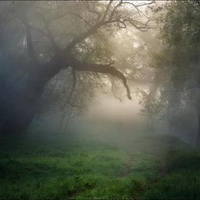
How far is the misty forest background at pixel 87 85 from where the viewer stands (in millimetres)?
18188

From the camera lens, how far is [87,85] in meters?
46.1

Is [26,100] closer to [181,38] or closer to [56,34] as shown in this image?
[56,34]

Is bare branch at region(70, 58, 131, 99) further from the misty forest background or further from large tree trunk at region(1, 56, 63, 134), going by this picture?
large tree trunk at region(1, 56, 63, 134)

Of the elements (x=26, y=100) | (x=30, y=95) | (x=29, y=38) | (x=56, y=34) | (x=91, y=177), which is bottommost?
(x=91, y=177)

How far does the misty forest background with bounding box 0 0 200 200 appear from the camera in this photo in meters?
18.2

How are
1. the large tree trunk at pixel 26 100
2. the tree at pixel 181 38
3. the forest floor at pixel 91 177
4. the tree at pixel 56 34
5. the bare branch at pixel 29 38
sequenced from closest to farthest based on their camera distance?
the forest floor at pixel 91 177 < the tree at pixel 181 38 < the bare branch at pixel 29 38 < the tree at pixel 56 34 < the large tree trunk at pixel 26 100

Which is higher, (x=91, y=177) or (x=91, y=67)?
(x=91, y=67)

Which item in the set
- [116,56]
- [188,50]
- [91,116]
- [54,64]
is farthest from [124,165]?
[91,116]

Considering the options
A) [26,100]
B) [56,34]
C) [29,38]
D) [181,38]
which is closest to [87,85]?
[56,34]

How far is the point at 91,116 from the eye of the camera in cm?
7794

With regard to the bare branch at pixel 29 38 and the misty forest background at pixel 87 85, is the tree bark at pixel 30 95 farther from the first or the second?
the bare branch at pixel 29 38

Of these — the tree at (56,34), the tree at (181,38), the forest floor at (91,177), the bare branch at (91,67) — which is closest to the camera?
the forest floor at (91,177)

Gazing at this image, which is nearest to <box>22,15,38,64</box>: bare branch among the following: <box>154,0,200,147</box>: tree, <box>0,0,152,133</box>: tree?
<box>0,0,152,133</box>: tree

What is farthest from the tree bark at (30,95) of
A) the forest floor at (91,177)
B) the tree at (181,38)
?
the tree at (181,38)
